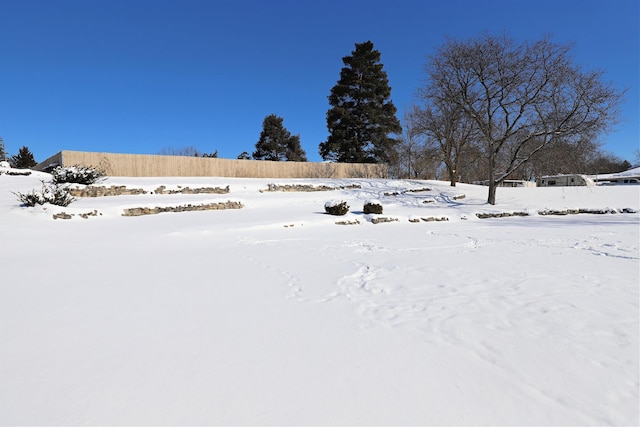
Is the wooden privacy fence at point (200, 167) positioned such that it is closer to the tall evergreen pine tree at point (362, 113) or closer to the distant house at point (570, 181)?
the tall evergreen pine tree at point (362, 113)

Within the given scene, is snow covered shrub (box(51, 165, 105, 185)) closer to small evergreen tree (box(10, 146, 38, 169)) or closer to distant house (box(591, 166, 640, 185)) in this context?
small evergreen tree (box(10, 146, 38, 169))

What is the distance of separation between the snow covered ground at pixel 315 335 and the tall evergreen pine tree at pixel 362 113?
86.6 feet

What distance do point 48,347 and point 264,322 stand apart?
1766mm

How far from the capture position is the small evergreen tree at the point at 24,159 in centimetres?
3519

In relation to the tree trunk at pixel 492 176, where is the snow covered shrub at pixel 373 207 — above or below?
below

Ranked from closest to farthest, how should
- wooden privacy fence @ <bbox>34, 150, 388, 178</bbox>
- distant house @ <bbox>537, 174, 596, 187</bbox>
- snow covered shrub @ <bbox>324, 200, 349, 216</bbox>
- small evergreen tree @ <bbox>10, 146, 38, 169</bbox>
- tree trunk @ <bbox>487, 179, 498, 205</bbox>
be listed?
snow covered shrub @ <bbox>324, 200, 349, 216</bbox> < wooden privacy fence @ <bbox>34, 150, 388, 178</bbox> < tree trunk @ <bbox>487, 179, 498, 205</bbox> < distant house @ <bbox>537, 174, 596, 187</bbox> < small evergreen tree @ <bbox>10, 146, 38, 169</bbox>

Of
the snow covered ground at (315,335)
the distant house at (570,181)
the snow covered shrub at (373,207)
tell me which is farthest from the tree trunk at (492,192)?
the distant house at (570,181)

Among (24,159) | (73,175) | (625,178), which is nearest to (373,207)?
(73,175)

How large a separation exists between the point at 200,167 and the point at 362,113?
17.7 m

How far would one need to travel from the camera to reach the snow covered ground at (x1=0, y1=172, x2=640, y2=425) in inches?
74.5

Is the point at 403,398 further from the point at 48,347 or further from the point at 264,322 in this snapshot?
the point at 48,347

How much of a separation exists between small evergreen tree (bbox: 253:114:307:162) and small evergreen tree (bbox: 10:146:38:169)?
84.5ft

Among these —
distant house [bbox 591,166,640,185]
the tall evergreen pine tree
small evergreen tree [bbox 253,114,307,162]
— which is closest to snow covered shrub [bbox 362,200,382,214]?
the tall evergreen pine tree

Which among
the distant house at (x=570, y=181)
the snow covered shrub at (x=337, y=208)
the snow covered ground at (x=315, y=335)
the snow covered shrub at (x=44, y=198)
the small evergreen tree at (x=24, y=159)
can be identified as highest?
the small evergreen tree at (x=24, y=159)
